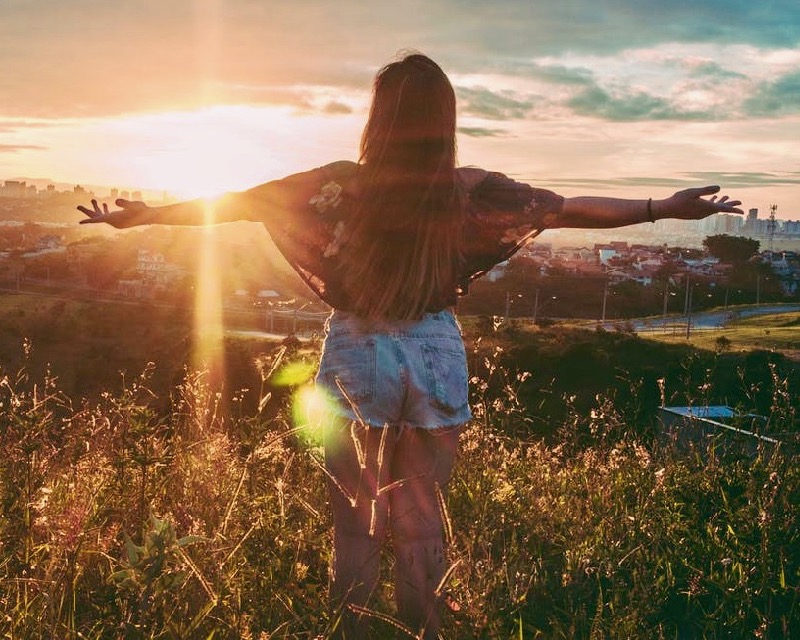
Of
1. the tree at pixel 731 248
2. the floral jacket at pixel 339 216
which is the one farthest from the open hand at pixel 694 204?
the tree at pixel 731 248

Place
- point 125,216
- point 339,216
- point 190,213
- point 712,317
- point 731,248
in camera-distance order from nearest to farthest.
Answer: point 339,216 → point 190,213 → point 125,216 → point 712,317 → point 731,248

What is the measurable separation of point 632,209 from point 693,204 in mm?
229

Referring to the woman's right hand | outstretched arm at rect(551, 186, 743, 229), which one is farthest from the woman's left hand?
the woman's right hand

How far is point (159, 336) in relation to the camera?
71.6 metres

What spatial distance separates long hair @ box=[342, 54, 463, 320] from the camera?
94.8 inches

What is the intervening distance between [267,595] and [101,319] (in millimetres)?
78636

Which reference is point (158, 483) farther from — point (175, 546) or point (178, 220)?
point (175, 546)

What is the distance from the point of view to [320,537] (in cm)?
305

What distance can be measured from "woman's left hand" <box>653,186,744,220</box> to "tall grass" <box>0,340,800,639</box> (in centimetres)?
101

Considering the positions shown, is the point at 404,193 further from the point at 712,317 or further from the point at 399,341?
the point at 712,317

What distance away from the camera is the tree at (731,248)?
105m

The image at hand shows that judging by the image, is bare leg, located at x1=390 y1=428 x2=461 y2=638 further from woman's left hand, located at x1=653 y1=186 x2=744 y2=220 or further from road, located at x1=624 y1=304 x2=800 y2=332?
road, located at x1=624 y1=304 x2=800 y2=332

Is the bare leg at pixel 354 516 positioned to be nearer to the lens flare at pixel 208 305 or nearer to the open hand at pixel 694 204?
the open hand at pixel 694 204

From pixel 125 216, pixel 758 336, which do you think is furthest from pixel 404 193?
pixel 758 336
